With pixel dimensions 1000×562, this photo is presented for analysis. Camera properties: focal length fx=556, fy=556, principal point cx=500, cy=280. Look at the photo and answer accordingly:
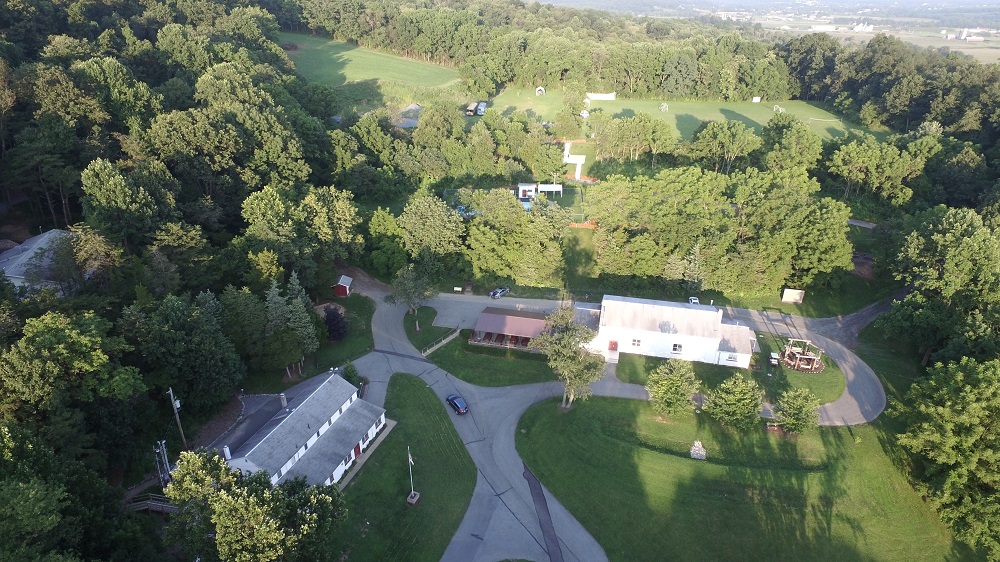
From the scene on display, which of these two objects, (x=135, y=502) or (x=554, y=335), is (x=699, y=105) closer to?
(x=554, y=335)

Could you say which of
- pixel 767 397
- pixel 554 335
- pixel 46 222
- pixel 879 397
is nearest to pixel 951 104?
pixel 879 397

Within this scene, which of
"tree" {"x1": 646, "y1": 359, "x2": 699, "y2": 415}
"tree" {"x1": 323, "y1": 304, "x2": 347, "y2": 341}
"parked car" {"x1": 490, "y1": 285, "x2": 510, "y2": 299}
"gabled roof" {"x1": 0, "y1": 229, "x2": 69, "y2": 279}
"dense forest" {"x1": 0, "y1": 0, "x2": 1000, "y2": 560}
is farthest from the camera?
"parked car" {"x1": 490, "y1": 285, "x2": 510, "y2": 299}

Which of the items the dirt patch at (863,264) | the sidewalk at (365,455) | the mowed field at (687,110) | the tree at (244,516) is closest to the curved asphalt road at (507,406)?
the sidewalk at (365,455)

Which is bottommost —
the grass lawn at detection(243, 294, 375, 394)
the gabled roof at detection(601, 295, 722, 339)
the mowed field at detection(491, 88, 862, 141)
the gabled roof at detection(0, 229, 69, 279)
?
the grass lawn at detection(243, 294, 375, 394)

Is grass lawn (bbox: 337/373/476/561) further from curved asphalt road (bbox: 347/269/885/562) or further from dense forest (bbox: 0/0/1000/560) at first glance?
dense forest (bbox: 0/0/1000/560)

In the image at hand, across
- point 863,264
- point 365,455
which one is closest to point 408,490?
point 365,455

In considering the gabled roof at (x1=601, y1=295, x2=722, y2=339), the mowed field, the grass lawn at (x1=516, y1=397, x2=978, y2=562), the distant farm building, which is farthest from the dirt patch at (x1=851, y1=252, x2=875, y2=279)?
the mowed field

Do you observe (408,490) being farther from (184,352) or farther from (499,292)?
(499,292)
